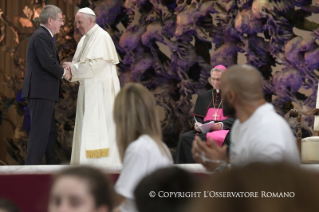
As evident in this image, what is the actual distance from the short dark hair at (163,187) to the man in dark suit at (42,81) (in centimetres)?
469

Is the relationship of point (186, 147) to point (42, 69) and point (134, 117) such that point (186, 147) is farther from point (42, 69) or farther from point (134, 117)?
point (134, 117)

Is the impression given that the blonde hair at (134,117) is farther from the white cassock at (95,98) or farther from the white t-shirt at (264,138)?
the white cassock at (95,98)

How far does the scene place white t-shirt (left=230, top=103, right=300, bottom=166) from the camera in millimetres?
2094

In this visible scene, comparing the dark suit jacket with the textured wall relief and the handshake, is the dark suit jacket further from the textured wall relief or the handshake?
the textured wall relief

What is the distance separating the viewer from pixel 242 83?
7.34 feet

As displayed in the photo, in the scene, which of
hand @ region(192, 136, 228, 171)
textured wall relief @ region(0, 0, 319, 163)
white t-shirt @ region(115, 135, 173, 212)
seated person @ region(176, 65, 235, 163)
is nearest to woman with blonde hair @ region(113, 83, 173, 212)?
white t-shirt @ region(115, 135, 173, 212)

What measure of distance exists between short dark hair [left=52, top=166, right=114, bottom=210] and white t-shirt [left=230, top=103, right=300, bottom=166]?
2.03ft

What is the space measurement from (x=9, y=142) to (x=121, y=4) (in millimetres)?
3051

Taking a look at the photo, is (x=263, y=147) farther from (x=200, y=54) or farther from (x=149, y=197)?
(x=200, y=54)

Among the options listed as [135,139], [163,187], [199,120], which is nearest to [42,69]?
[199,120]

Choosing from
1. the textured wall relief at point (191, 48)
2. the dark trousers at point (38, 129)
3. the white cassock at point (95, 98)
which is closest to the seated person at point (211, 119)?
the white cassock at point (95, 98)

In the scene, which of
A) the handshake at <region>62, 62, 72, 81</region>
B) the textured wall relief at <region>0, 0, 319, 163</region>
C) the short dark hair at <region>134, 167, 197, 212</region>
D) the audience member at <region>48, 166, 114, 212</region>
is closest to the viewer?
the short dark hair at <region>134, 167, 197, 212</region>

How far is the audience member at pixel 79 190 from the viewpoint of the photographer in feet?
4.99

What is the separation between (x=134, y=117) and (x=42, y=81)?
389 cm
